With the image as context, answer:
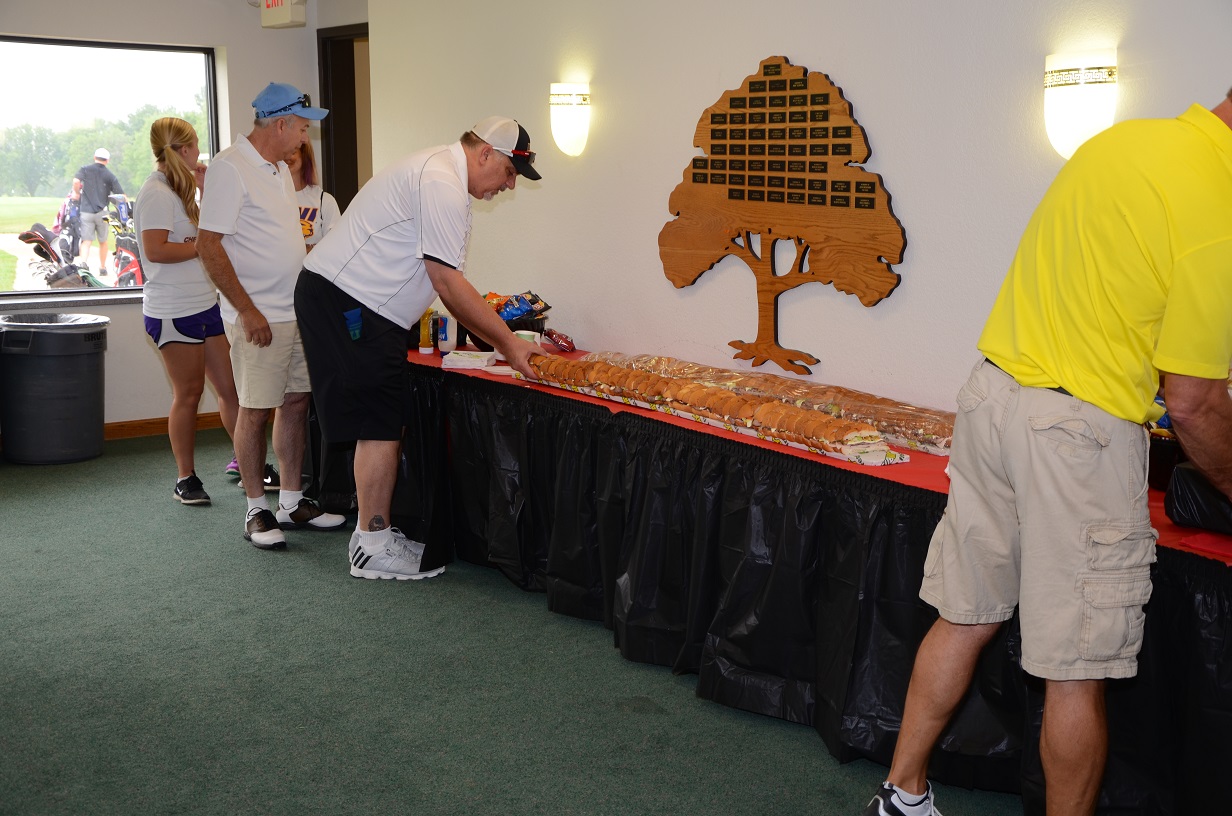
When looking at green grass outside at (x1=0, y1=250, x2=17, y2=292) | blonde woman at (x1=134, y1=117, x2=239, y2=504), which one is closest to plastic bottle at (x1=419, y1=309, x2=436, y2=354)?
blonde woman at (x1=134, y1=117, x2=239, y2=504)

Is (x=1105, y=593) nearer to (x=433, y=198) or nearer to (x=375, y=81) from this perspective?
(x=433, y=198)

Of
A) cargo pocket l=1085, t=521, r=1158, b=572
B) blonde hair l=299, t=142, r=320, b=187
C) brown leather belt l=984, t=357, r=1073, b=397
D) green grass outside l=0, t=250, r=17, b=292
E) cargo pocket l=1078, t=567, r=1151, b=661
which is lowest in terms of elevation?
cargo pocket l=1078, t=567, r=1151, b=661

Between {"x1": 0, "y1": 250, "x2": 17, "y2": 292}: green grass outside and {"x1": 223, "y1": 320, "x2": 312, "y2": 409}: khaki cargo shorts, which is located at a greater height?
{"x1": 0, "y1": 250, "x2": 17, "y2": 292}: green grass outside

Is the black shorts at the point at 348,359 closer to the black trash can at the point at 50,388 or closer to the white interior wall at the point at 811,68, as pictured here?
the white interior wall at the point at 811,68

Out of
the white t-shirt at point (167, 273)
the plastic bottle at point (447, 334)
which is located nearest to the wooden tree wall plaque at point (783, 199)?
the plastic bottle at point (447, 334)

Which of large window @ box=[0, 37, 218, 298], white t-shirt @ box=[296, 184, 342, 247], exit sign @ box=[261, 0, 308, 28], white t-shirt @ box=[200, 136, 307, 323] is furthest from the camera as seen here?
large window @ box=[0, 37, 218, 298]

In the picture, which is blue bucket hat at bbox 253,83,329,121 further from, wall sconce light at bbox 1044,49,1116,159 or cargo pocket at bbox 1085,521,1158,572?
cargo pocket at bbox 1085,521,1158,572

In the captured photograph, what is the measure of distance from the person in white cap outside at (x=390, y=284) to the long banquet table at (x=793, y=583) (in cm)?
33

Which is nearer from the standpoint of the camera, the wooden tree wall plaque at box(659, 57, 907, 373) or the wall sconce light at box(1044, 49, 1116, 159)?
the wall sconce light at box(1044, 49, 1116, 159)

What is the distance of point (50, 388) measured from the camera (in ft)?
17.4

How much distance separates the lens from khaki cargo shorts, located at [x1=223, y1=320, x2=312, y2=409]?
408cm

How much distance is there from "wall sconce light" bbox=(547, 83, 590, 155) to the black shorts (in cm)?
107

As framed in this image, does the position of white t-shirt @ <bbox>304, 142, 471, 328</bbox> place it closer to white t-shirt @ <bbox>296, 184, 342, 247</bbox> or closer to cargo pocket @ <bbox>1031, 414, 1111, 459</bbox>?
white t-shirt @ <bbox>296, 184, 342, 247</bbox>

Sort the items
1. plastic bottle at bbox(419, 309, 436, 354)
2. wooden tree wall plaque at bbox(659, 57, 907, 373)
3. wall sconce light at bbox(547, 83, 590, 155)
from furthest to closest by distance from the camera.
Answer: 1. plastic bottle at bbox(419, 309, 436, 354)
2. wall sconce light at bbox(547, 83, 590, 155)
3. wooden tree wall plaque at bbox(659, 57, 907, 373)
